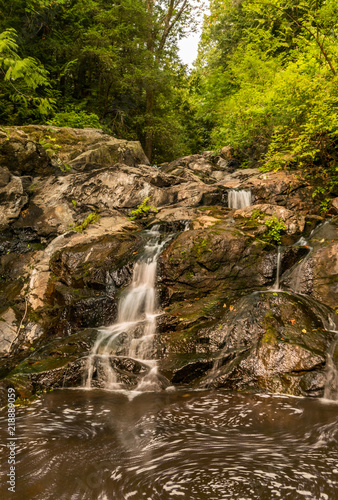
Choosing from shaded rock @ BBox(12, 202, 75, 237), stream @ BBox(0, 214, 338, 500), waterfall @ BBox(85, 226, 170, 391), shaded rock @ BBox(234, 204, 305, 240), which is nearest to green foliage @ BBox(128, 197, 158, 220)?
shaded rock @ BBox(12, 202, 75, 237)

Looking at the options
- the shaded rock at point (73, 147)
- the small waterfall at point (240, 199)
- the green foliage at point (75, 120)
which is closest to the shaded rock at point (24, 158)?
the shaded rock at point (73, 147)

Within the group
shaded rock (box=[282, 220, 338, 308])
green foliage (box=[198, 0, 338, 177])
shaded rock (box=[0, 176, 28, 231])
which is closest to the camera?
shaded rock (box=[282, 220, 338, 308])

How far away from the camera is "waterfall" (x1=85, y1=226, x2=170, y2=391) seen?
5.38 metres

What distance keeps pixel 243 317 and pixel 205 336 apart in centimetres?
77

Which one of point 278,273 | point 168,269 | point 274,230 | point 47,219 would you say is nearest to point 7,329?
point 168,269

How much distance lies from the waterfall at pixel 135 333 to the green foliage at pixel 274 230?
2608 millimetres

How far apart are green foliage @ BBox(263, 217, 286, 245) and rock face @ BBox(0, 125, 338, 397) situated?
0.04 meters

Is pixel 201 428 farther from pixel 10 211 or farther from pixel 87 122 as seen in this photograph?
pixel 87 122

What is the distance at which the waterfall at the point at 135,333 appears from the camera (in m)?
5.38

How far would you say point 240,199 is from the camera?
10367mm

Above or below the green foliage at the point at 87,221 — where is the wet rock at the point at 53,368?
below

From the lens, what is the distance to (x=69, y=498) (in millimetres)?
2496

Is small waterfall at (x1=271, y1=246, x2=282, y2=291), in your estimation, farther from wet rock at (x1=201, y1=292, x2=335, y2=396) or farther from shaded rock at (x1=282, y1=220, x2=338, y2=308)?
wet rock at (x1=201, y1=292, x2=335, y2=396)

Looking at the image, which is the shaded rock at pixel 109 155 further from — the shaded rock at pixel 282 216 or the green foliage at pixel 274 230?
the green foliage at pixel 274 230
